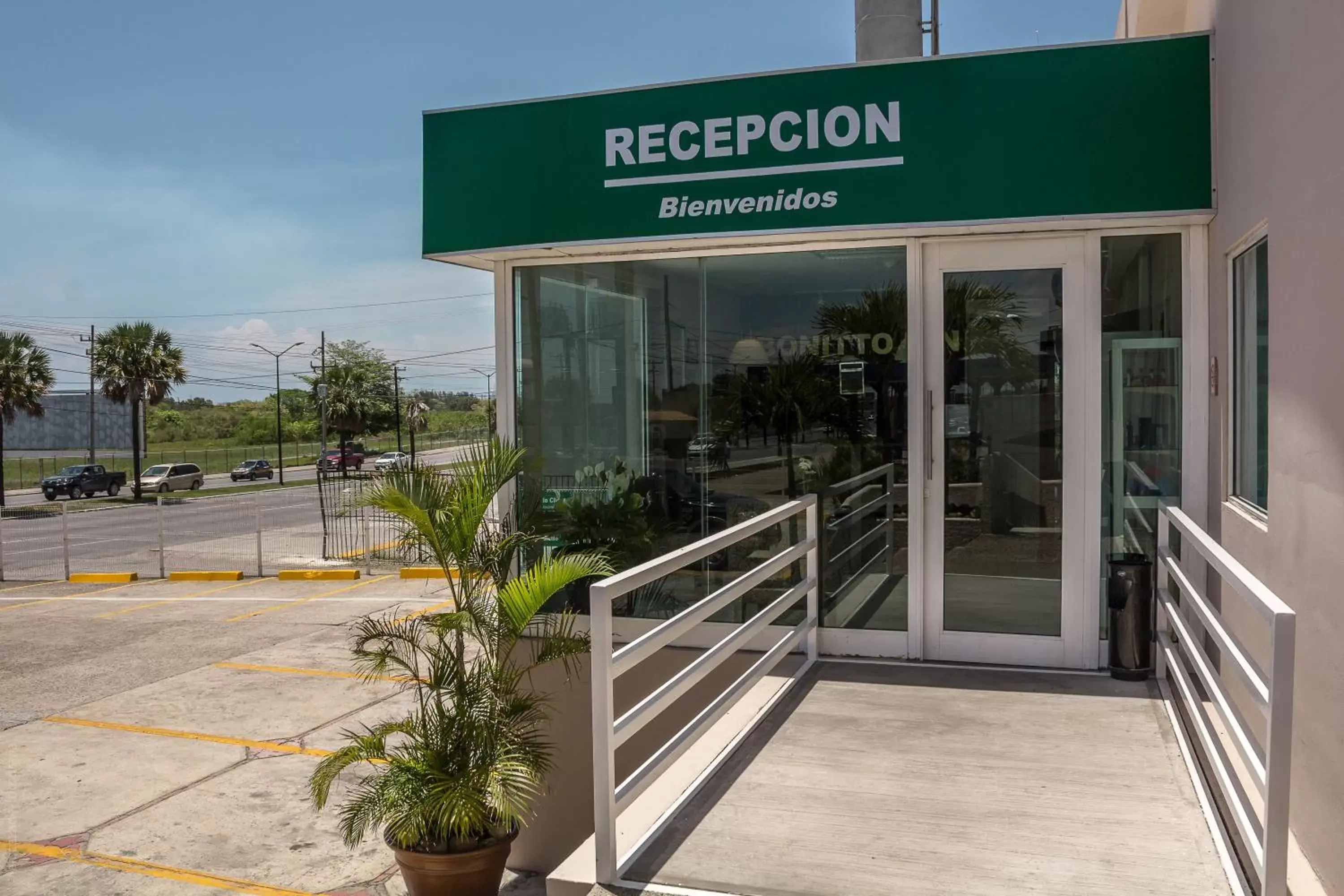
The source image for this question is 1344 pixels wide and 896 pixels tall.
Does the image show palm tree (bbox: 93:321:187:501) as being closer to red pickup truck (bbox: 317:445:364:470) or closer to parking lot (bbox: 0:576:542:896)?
red pickup truck (bbox: 317:445:364:470)

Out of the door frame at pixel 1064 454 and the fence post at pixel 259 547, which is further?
the fence post at pixel 259 547

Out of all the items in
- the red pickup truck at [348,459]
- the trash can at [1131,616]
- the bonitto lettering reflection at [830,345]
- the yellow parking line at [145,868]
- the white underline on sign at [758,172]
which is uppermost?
the white underline on sign at [758,172]

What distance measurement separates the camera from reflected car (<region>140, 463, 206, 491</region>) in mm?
53188

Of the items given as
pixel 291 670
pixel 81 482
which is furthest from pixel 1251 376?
pixel 81 482

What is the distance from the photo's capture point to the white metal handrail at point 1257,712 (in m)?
2.94

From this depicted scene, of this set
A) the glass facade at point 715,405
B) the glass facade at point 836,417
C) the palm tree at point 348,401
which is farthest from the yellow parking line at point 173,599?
the palm tree at point 348,401

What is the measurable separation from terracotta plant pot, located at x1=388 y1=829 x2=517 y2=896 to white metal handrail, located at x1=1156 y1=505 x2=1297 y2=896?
357cm

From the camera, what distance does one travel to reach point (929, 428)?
6.79 m

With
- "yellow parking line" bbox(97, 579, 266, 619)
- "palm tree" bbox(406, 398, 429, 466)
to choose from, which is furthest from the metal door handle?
"palm tree" bbox(406, 398, 429, 466)

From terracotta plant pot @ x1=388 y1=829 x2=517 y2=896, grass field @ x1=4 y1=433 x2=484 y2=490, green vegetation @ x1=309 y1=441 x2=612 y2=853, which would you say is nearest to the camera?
green vegetation @ x1=309 y1=441 x2=612 y2=853

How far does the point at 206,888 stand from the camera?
619cm

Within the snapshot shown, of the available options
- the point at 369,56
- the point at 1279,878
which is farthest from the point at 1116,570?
the point at 369,56

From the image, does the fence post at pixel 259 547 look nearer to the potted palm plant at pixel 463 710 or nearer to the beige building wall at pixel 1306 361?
the potted palm plant at pixel 463 710

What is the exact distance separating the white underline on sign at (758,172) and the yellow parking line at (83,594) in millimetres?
15973
